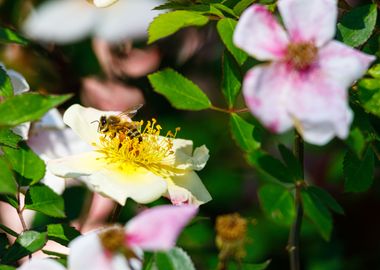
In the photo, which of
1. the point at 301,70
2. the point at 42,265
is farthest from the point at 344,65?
the point at 42,265

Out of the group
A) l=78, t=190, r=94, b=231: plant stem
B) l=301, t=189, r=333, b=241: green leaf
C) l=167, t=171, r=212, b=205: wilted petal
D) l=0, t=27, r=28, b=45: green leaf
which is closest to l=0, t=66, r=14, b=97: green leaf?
l=0, t=27, r=28, b=45: green leaf

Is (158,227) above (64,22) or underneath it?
above

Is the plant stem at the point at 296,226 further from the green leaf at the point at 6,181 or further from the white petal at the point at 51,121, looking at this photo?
the white petal at the point at 51,121

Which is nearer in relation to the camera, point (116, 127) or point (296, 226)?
point (296, 226)

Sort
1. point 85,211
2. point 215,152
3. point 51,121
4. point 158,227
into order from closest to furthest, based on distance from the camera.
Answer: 1. point 158,227
2. point 51,121
3. point 85,211
4. point 215,152

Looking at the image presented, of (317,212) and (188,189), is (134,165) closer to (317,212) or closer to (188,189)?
(188,189)

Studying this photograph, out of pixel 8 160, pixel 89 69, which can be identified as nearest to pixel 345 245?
pixel 89 69

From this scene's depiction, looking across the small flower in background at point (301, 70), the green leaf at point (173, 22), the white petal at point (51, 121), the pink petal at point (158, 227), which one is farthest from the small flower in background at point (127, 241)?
the white petal at point (51, 121)
